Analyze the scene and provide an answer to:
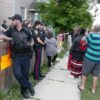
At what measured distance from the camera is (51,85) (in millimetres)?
8422

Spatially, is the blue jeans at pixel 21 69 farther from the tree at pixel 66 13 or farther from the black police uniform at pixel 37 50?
the tree at pixel 66 13

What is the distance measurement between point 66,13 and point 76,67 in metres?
14.1

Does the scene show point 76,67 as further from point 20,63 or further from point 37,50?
point 20,63

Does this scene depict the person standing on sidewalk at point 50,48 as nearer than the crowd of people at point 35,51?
No

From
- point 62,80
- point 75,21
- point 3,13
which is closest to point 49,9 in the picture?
point 75,21

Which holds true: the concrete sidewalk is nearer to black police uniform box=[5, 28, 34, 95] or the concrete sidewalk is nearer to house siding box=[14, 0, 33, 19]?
black police uniform box=[5, 28, 34, 95]

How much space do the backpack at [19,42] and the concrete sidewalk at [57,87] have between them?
4.00 ft

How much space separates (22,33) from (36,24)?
78.5 inches

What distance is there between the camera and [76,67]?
921cm

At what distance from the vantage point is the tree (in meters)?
22.5

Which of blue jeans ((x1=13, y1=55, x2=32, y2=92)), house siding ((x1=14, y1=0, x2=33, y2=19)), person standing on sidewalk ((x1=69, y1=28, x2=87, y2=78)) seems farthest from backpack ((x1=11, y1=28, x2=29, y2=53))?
house siding ((x1=14, y1=0, x2=33, y2=19))

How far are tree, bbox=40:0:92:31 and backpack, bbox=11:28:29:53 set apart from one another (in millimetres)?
16180

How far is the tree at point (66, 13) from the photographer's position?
22.5 m

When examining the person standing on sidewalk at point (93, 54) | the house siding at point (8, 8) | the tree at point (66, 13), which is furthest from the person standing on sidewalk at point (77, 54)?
the house siding at point (8, 8)
